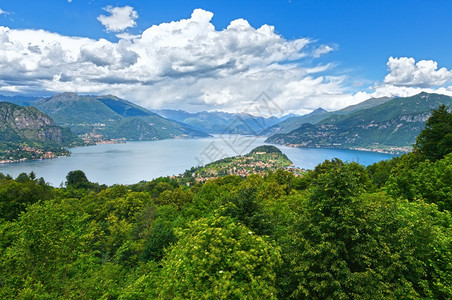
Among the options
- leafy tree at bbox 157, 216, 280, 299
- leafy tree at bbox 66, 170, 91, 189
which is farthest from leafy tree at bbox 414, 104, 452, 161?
leafy tree at bbox 66, 170, 91, 189

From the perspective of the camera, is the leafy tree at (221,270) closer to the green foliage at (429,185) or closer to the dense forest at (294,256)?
the dense forest at (294,256)

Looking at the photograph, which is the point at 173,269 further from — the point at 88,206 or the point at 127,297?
the point at 88,206

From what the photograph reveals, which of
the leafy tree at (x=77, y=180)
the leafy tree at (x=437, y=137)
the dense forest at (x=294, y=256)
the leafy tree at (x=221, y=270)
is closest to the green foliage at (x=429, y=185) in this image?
the dense forest at (x=294, y=256)

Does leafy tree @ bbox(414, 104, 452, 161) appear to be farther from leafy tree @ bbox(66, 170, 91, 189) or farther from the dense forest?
leafy tree @ bbox(66, 170, 91, 189)

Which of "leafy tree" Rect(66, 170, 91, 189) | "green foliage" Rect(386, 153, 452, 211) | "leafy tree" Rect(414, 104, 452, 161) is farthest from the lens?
"leafy tree" Rect(66, 170, 91, 189)

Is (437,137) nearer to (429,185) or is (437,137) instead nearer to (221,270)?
(429,185)

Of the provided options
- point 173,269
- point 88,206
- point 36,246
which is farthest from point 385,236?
point 88,206

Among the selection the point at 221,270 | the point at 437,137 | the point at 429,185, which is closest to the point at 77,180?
the point at 221,270
